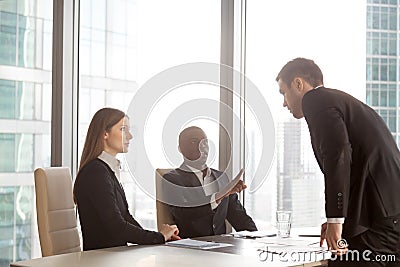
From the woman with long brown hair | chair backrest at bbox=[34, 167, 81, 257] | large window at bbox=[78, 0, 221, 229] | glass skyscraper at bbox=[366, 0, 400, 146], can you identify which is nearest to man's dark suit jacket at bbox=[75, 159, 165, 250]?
the woman with long brown hair

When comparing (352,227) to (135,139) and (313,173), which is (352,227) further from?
(135,139)

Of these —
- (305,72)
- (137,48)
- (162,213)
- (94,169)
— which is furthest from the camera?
(137,48)

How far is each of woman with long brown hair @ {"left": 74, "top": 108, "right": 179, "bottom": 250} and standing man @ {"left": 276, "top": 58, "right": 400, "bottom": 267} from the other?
0.91 metres

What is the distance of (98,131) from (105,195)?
367 millimetres

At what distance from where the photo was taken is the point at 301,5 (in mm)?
4371

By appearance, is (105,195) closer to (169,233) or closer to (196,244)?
(169,233)

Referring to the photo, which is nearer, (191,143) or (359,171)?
(359,171)

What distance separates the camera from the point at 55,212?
3285mm

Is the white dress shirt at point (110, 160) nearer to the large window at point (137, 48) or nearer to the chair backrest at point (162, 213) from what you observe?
the chair backrest at point (162, 213)

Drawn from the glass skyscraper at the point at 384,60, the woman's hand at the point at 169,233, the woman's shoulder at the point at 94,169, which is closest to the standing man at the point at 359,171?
the woman's hand at the point at 169,233

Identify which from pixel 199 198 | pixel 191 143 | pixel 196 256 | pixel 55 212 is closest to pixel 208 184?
pixel 199 198

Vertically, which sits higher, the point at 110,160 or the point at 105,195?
the point at 110,160

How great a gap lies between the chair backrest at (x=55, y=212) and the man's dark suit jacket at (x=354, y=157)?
4.24 ft

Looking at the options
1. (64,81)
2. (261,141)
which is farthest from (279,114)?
(64,81)
